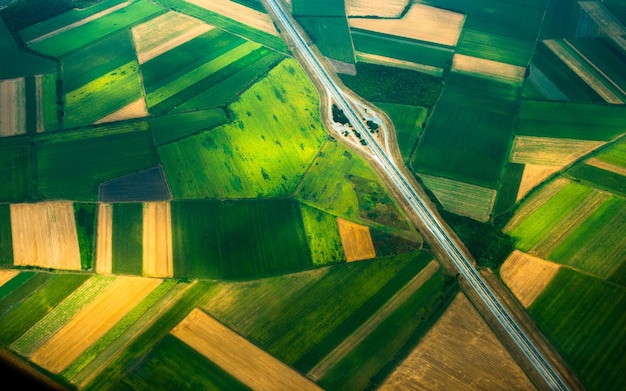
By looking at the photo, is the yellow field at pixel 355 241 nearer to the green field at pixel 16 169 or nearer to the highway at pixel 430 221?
the highway at pixel 430 221

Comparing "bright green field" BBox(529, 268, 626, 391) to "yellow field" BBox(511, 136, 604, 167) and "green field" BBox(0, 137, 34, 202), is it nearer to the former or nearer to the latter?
"yellow field" BBox(511, 136, 604, 167)

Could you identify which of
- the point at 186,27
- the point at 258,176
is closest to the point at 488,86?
the point at 258,176

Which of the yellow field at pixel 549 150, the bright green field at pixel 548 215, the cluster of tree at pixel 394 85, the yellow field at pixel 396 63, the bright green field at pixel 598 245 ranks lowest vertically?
the bright green field at pixel 598 245

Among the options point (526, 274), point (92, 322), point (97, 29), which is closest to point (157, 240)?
point (92, 322)

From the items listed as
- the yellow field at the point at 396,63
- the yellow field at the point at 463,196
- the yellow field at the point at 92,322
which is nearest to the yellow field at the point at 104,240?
the yellow field at the point at 92,322

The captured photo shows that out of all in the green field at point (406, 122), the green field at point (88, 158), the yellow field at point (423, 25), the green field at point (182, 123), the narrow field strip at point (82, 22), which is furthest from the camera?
the yellow field at point (423, 25)

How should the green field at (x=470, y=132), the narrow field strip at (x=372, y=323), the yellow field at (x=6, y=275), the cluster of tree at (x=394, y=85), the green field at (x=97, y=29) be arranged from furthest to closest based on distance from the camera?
the green field at (x=97, y=29), the cluster of tree at (x=394, y=85), the green field at (x=470, y=132), the yellow field at (x=6, y=275), the narrow field strip at (x=372, y=323)

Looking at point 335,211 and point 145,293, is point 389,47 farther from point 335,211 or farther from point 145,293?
point 145,293
